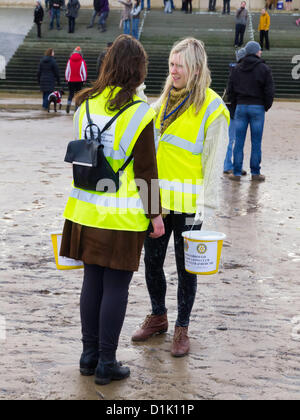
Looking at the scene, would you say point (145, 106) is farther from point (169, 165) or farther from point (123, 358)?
point (123, 358)

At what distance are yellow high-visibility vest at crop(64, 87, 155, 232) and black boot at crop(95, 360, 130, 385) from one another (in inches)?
28.5

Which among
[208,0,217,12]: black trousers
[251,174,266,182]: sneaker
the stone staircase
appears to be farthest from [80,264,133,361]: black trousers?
[208,0,217,12]: black trousers

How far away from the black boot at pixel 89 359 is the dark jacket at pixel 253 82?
19.9 ft

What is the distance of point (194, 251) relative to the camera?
3.83 meters

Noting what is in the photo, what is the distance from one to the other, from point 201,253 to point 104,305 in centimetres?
63

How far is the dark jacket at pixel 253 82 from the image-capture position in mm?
9041

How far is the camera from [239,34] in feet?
94.5

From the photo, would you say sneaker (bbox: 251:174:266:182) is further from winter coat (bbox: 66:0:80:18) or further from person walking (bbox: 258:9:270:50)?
winter coat (bbox: 66:0:80:18)

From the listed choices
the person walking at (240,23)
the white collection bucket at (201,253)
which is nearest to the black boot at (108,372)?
the white collection bucket at (201,253)

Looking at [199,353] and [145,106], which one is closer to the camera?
[145,106]

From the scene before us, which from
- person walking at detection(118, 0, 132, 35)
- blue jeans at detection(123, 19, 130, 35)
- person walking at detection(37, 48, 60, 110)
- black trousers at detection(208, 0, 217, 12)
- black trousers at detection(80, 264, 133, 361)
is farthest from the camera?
black trousers at detection(208, 0, 217, 12)

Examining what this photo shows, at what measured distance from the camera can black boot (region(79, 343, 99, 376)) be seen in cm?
368
